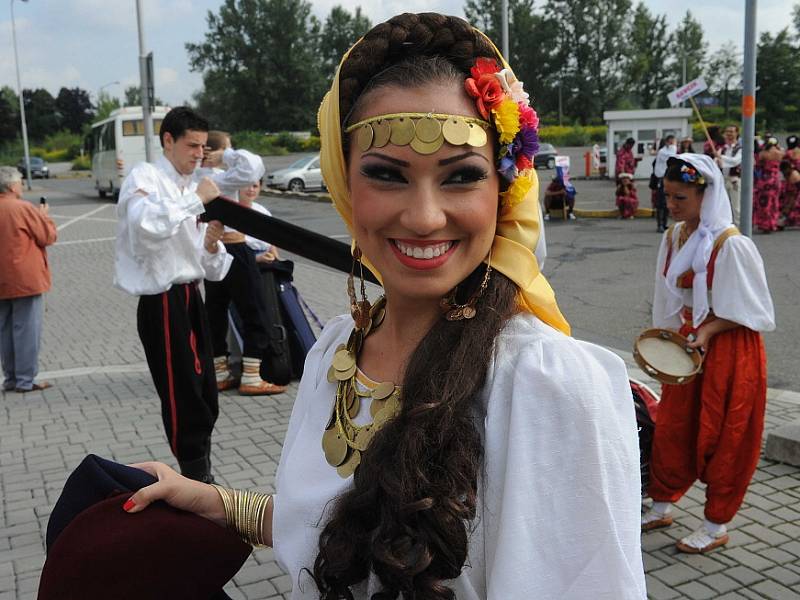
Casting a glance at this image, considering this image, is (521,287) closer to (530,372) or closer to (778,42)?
(530,372)

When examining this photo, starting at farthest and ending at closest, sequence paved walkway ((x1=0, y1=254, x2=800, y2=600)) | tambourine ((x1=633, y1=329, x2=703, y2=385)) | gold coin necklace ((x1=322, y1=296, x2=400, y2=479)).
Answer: tambourine ((x1=633, y1=329, x2=703, y2=385))
paved walkway ((x1=0, y1=254, x2=800, y2=600))
gold coin necklace ((x1=322, y1=296, x2=400, y2=479))

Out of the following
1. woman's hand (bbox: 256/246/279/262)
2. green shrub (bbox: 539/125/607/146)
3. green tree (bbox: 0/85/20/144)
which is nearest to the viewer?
woman's hand (bbox: 256/246/279/262)

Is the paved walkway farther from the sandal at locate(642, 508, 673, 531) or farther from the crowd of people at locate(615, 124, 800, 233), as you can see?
the crowd of people at locate(615, 124, 800, 233)

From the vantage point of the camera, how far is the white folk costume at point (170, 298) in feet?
15.0

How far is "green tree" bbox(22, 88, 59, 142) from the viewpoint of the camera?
315 feet

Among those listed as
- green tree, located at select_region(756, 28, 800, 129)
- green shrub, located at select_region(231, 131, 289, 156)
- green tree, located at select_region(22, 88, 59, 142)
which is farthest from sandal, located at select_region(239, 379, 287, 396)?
green tree, located at select_region(22, 88, 59, 142)

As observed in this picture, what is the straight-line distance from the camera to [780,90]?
6031 centimetres

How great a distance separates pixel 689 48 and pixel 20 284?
93.4 metres

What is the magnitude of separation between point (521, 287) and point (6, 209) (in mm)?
7119

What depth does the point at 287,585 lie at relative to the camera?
3811 millimetres

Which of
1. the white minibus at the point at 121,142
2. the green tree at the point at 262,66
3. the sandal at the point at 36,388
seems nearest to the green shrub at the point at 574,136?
the green tree at the point at 262,66

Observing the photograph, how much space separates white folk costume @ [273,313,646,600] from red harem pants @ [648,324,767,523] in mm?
2961

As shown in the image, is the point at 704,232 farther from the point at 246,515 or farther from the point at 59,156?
the point at 59,156

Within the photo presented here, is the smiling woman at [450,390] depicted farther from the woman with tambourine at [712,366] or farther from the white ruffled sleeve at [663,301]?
the white ruffled sleeve at [663,301]
